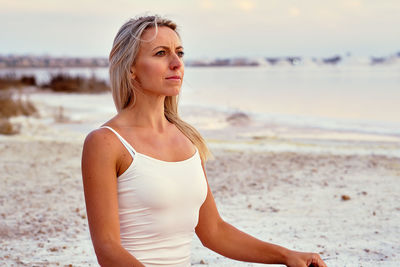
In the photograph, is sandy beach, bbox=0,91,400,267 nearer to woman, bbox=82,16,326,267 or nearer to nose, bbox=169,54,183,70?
woman, bbox=82,16,326,267

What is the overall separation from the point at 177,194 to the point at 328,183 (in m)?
4.89

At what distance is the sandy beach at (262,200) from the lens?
13.6 feet

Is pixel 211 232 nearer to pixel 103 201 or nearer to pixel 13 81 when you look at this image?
pixel 103 201

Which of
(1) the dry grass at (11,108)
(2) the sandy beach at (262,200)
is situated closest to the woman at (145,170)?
(2) the sandy beach at (262,200)

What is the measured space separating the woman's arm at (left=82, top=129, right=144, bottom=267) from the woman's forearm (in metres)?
0.55

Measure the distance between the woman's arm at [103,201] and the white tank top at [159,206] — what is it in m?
0.07

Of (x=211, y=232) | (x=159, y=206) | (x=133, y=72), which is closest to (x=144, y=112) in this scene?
(x=133, y=72)

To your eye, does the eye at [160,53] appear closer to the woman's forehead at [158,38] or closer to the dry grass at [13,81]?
the woman's forehead at [158,38]

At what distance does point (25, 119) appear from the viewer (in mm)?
13094

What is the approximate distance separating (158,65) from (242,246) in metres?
0.82

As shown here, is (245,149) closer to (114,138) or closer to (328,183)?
(328,183)

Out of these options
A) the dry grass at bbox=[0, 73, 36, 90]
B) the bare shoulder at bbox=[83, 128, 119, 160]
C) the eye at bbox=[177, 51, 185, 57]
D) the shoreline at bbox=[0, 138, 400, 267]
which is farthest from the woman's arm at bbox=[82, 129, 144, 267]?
the dry grass at bbox=[0, 73, 36, 90]

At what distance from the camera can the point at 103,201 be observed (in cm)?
176

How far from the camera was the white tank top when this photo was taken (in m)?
1.82
